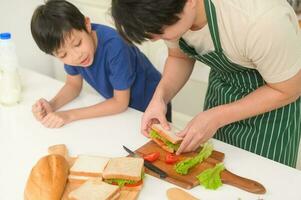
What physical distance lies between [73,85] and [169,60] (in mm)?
365

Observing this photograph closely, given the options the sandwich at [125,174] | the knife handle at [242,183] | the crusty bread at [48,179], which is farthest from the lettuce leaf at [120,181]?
the knife handle at [242,183]

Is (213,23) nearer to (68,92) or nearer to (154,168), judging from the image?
(154,168)

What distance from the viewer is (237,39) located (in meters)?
0.88

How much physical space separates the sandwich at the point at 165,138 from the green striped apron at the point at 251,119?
20 centimetres

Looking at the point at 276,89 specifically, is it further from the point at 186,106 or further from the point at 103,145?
the point at 186,106

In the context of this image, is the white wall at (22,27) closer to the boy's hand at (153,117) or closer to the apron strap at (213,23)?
the boy's hand at (153,117)

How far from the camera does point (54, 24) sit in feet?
3.63

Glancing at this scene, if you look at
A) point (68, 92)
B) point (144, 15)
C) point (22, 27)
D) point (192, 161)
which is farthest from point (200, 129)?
point (22, 27)

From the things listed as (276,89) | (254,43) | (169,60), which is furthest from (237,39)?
(169,60)

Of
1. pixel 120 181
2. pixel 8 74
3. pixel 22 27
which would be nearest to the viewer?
pixel 120 181

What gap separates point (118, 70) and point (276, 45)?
1.72 feet

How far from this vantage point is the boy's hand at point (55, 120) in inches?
45.0

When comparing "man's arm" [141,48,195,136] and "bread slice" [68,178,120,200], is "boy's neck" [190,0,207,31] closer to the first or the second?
"man's arm" [141,48,195,136]

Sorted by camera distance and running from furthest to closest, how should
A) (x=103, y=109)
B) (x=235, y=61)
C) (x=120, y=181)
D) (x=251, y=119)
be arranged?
(x=103, y=109)
(x=251, y=119)
(x=235, y=61)
(x=120, y=181)
